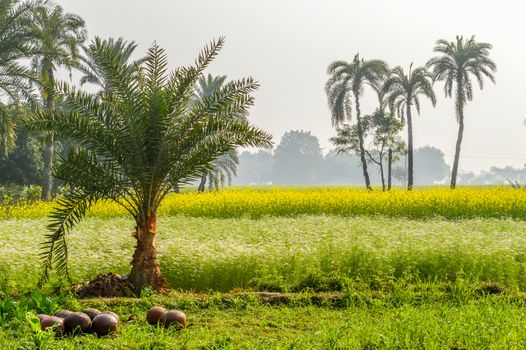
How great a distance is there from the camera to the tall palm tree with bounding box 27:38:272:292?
10.1m

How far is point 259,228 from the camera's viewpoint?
15805mm

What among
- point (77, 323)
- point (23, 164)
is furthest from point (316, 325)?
point (23, 164)

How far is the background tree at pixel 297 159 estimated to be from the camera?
14775 cm

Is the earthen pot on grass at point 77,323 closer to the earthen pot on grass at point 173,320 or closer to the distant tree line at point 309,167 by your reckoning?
the earthen pot on grass at point 173,320

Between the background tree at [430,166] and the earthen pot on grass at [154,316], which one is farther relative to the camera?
the background tree at [430,166]

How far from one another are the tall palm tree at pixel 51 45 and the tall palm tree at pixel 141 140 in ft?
27.4

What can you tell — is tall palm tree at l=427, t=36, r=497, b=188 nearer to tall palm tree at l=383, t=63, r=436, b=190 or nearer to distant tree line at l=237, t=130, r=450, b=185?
tall palm tree at l=383, t=63, r=436, b=190

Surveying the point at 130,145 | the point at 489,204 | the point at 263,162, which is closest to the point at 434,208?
the point at 489,204

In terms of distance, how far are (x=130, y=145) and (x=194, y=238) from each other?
439 centimetres

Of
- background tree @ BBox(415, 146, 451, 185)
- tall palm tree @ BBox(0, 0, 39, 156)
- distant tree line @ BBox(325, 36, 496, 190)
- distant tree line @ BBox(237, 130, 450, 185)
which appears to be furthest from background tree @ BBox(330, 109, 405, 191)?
background tree @ BBox(415, 146, 451, 185)

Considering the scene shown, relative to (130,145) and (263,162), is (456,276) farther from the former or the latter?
(263,162)

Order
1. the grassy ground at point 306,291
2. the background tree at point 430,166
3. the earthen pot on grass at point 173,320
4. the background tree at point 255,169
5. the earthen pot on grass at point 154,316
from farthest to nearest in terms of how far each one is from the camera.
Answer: the background tree at point 430,166 < the background tree at point 255,169 < the earthen pot on grass at point 154,316 < the earthen pot on grass at point 173,320 < the grassy ground at point 306,291

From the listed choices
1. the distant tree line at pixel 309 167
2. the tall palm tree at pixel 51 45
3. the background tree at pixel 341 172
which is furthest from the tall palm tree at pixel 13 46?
the background tree at pixel 341 172

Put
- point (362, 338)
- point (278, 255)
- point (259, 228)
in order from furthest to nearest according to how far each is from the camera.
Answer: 1. point (259, 228)
2. point (278, 255)
3. point (362, 338)
